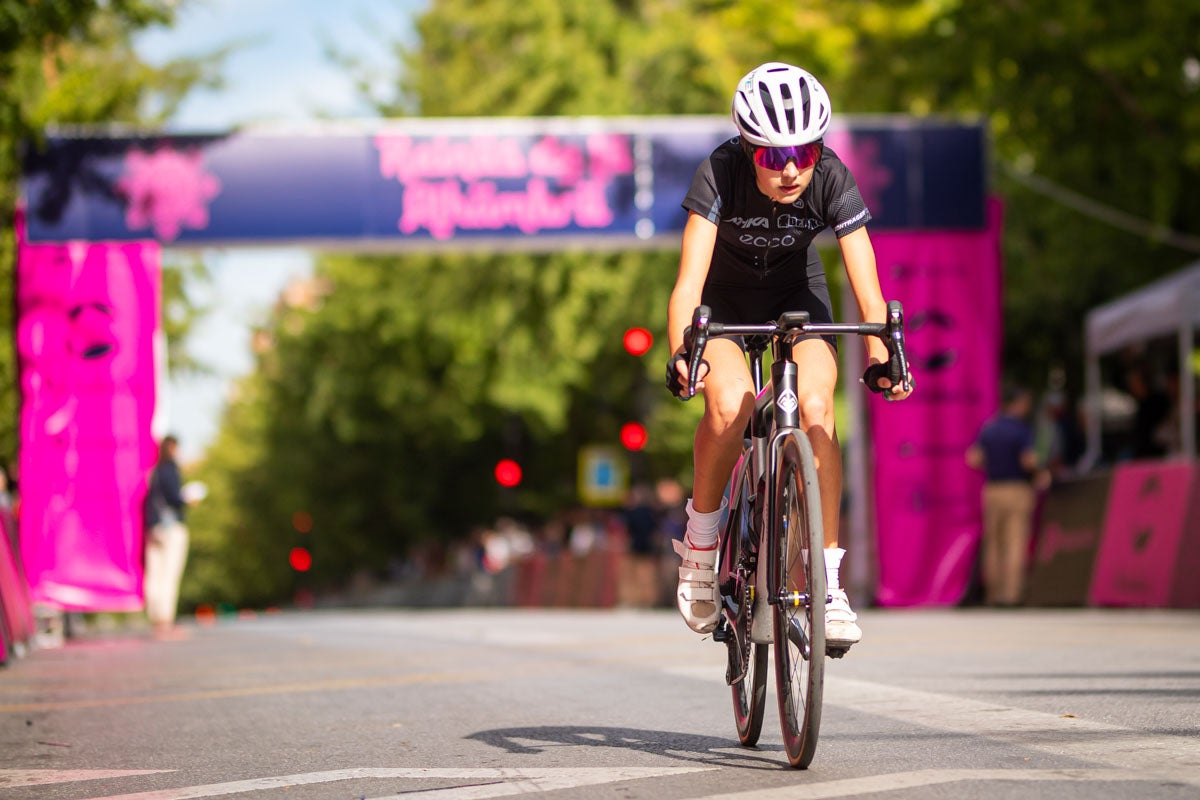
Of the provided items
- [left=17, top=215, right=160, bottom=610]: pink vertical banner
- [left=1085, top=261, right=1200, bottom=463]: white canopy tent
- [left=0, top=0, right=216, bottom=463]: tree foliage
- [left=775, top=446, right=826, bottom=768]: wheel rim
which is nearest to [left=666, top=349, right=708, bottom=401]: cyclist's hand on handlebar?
[left=775, top=446, right=826, bottom=768]: wheel rim

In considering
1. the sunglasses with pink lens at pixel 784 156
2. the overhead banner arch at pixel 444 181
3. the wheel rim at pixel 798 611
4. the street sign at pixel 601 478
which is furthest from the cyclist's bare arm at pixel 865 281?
the street sign at pixel 601 478

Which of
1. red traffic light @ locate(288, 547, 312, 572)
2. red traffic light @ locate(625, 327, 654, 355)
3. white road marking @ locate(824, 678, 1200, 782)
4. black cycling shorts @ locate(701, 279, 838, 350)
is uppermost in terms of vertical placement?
red traffic light @ locate(625, 327, 654, 355)

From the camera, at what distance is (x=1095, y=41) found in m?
19.5

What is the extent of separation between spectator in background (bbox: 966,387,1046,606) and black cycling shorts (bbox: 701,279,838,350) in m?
11.8

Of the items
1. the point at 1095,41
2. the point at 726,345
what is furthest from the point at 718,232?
the point at 1095,41

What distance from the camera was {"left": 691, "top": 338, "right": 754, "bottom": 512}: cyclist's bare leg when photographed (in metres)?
6.14

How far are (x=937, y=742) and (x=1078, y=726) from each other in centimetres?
58

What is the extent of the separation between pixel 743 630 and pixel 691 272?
1.12 m

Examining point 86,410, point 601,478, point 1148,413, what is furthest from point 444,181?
point 601,478

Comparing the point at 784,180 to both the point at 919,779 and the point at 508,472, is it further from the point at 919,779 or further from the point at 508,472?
the point at 508,472

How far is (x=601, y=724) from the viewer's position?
721 cm

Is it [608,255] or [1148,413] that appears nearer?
[1148,413]

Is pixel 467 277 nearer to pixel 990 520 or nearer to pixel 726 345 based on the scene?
pixel 990 520

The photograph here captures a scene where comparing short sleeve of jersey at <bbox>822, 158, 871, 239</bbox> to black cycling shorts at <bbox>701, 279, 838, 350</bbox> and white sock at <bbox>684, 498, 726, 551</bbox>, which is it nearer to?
black cycling shorts at <bbox>701, 279, 838, 350</bbox>
